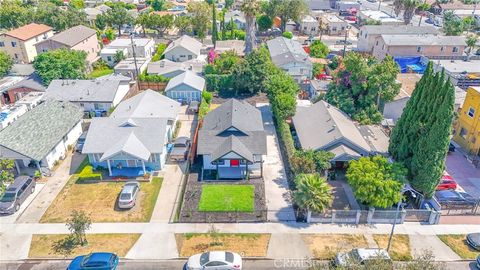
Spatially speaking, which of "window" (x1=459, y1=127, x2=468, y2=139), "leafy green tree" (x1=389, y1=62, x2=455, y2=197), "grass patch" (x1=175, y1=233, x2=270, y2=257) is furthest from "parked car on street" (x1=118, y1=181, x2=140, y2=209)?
"window" (x1=459, y1=127, x2=468, y2=139)

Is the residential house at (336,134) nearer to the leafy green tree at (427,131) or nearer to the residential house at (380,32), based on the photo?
the leafy green tree at (427,131)

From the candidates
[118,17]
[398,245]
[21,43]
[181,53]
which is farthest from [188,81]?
[118,17]

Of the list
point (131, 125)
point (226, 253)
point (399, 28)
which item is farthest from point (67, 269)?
point (399, 28)

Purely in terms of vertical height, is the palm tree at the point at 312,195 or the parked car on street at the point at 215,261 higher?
the palm tree at the point at 312,195

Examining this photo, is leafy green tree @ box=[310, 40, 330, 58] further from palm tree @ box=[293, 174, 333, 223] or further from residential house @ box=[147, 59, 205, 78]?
palm tree @ box=[293, 174, 333, 223]

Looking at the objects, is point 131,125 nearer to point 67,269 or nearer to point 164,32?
point 67,269

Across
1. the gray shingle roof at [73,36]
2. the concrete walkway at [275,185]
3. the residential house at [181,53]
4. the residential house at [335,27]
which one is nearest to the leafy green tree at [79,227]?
the concrete walkway at [275,185]
